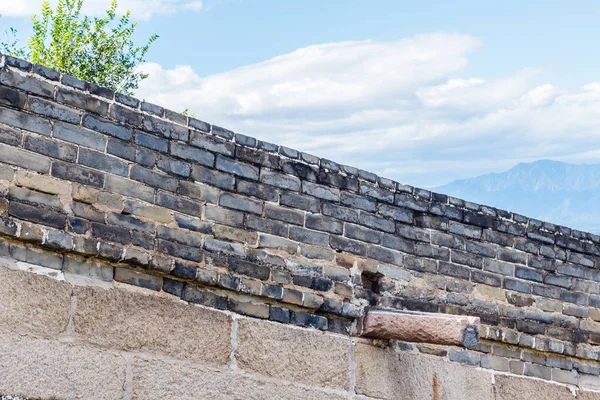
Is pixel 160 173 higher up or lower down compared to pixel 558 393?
higher up

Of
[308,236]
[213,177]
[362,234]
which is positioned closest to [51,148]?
[213,177]

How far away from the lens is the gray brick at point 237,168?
4.61 m

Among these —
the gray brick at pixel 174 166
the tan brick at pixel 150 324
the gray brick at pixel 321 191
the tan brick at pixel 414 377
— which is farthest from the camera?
the tan brick at pixel 414 377

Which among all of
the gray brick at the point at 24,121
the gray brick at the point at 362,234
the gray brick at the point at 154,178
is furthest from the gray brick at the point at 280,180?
the gray brick at the point at 24,121

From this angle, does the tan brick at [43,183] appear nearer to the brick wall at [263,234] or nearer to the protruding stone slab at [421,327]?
the brick wall at [263,234]

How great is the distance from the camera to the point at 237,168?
Answer: 15.3 feet

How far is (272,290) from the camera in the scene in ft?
15.3

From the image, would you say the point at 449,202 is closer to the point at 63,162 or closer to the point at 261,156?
the point at 261,156

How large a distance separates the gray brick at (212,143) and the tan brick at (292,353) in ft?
2.83

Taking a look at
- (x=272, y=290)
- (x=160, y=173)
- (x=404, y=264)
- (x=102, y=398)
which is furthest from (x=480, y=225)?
(x=102, y=398)

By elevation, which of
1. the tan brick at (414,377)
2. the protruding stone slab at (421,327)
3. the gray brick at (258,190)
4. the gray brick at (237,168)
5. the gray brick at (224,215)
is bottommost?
the tan brick at (414,377)

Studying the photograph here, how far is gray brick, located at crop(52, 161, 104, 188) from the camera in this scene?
4.02 m

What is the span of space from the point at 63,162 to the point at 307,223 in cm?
142

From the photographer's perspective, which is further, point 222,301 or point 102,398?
point 222,301
